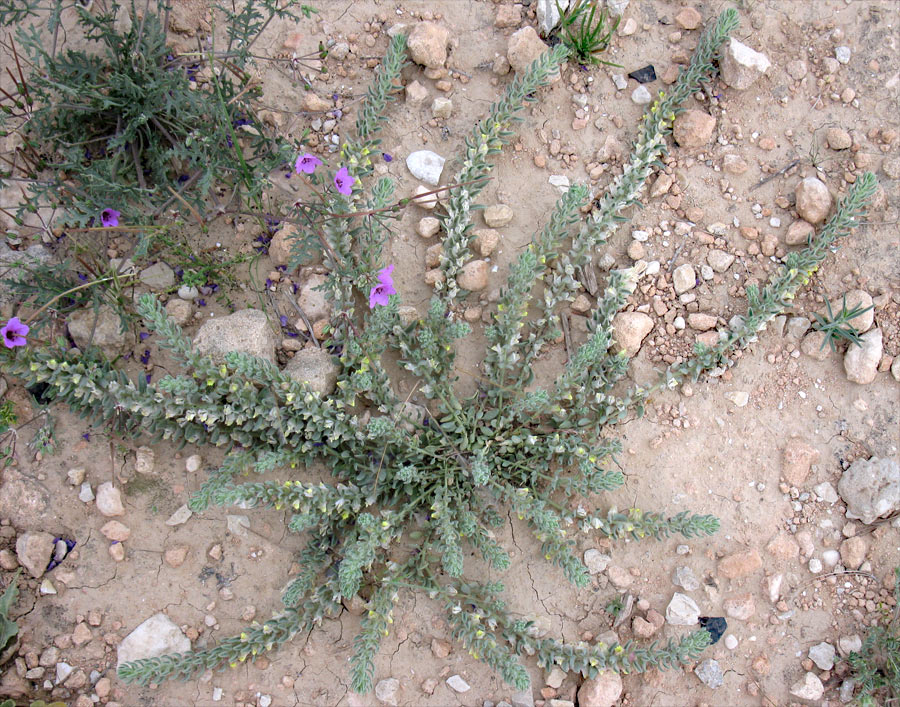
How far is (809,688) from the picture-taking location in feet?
11.5

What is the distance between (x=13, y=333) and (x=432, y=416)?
1990 millimetres

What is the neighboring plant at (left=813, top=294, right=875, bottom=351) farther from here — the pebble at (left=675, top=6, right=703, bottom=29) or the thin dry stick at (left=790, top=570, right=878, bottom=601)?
the pebble at (left=675, top=6, right=703, bottom=29)

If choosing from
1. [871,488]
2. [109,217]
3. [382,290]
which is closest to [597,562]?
[871,488]

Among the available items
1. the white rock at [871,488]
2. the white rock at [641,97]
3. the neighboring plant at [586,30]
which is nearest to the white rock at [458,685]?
the white rock at [871,488]

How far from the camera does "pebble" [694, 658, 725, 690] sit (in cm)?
351

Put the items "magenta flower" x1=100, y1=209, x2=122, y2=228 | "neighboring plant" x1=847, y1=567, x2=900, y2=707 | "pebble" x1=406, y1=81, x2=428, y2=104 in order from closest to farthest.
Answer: "neighboring plant" x1=847, y1=567, x2=900, y2=707, "magenta flower" x1=100, y1=209, x2=122, y2=228, "pebble" x1=406, y1=81, x2=428, y2=104

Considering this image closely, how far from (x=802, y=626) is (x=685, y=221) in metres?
2.25

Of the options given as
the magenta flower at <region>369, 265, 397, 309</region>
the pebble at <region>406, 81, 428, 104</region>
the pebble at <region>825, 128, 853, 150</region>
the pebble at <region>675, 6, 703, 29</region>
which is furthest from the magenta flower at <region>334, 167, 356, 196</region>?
the pebble at <region>825, 128, 853, 150</region>

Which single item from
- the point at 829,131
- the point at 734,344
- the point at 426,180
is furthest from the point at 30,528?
the point at 829,131

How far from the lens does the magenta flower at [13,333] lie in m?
3.11

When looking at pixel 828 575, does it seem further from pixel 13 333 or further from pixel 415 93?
pixel 13 333

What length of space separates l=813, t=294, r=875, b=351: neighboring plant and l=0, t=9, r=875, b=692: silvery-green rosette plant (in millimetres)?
301

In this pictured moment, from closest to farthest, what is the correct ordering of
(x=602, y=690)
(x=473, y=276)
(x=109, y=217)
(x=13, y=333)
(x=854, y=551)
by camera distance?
(x=13, y=333) < (x=602, y=690) < (x=109, y=217) < (x=854, y=551) < (x=473, y=276)

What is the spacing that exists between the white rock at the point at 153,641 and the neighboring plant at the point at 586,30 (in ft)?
12.7
